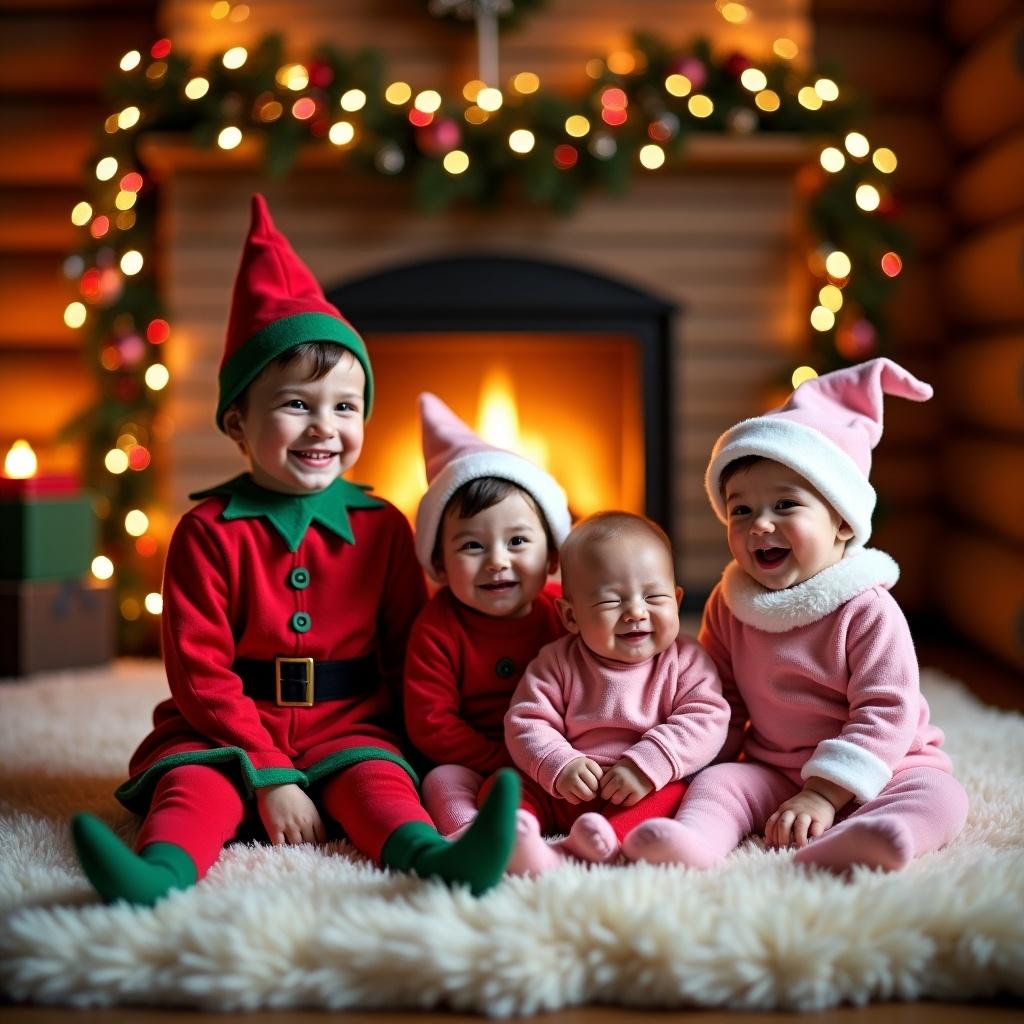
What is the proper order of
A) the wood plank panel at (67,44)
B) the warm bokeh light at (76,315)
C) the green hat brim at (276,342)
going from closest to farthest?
1. the green hat brim at (276,342)
2. the warm bokeh light at (76,315)
3. the wood plank panel at (67,44)

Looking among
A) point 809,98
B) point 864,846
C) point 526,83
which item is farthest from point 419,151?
point 864,846

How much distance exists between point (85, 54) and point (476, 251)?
1369 mm

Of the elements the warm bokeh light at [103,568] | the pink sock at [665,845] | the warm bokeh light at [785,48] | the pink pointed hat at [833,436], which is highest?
the warm bokeh light at [785,48]

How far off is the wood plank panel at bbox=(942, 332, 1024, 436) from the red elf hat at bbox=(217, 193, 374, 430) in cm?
184

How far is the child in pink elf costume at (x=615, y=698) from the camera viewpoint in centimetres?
148

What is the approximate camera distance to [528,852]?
1337 mm

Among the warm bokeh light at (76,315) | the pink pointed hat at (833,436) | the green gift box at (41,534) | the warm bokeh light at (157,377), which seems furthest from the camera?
the warm bokeh light at (76,315)

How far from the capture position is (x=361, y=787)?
1505 mm

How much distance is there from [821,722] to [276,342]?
0.91 metres

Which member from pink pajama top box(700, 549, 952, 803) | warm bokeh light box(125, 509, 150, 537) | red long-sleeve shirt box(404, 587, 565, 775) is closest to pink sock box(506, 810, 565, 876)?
red long-sleeve shirt box(404, 587, 565, 775)

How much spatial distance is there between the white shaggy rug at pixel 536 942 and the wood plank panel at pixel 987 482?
183cm

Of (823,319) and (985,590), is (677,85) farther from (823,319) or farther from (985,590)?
(985,590)

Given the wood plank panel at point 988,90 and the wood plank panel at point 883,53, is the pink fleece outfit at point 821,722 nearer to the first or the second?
the wood plank panel at point 988,90

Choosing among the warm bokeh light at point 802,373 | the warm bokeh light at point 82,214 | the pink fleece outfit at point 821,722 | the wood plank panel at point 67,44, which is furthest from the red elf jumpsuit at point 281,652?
the wood plank panel at point 67,44
